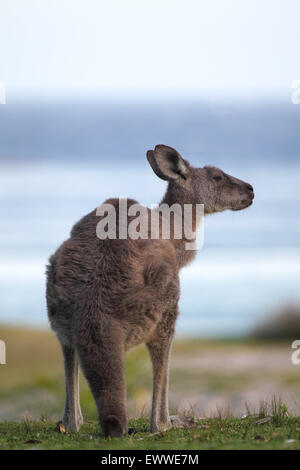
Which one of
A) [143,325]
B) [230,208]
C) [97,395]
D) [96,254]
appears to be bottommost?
[97,395]

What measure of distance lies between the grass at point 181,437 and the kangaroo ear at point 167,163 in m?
2.25

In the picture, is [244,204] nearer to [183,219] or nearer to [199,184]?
[199,184]

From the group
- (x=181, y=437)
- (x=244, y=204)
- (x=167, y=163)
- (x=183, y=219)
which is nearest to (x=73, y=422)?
(x=181, y=437)

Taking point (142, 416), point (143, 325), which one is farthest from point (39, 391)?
point (143, 325)

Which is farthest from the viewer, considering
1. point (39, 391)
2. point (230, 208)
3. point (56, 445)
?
point (39, 391)

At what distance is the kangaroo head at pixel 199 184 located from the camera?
725cm

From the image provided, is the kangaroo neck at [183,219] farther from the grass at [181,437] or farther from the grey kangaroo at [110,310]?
the grass at [181,437]

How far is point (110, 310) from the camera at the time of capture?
5641 mm

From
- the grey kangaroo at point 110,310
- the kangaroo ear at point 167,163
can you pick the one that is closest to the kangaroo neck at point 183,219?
the kangaroo ear at point 167,163

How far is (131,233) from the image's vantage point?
6.05 meters

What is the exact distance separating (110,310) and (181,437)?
1032mm

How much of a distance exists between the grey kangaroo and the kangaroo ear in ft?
3.26
